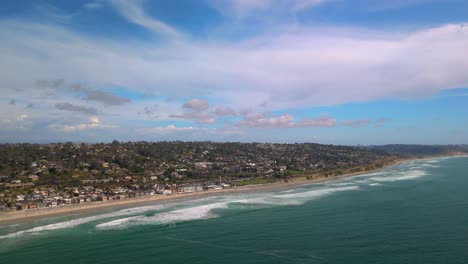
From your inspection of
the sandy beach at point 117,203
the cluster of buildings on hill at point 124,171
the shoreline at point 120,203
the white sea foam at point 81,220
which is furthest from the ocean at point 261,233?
the cluster of buildings on hill at point 124,171

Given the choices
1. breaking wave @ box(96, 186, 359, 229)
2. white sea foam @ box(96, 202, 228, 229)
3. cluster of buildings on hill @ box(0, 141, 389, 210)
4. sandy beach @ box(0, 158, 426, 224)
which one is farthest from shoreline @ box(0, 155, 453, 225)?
white sea foam @ box(96, 202, 228, 229)

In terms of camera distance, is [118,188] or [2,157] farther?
[2,157]

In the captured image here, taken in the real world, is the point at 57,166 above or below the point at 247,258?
above

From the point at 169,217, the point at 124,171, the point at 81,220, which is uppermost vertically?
the point at 124,171

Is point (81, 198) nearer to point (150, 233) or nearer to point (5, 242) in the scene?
point (5, 242)

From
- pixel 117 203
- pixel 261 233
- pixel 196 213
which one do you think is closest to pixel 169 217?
pixel 196 213

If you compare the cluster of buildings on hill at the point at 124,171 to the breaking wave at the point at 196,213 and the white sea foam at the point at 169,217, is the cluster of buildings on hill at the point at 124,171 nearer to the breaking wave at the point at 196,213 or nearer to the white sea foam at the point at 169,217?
the breaking wave at the point at 196,213

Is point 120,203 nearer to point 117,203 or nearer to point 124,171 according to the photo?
point 117,203

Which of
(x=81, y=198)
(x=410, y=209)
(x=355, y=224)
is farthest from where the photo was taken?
(x=81, y=198)

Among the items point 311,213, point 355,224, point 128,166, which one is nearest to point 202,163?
point 128,166
